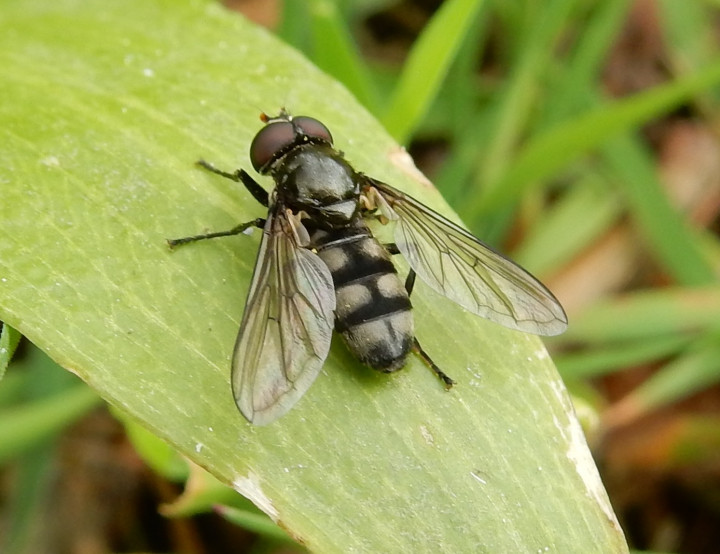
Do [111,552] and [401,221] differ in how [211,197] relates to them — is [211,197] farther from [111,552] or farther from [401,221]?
[111,552]

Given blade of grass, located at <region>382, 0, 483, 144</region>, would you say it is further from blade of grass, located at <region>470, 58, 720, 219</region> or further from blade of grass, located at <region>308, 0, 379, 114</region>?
blade of grass, located at <region>470, 58, 720, 219</region>

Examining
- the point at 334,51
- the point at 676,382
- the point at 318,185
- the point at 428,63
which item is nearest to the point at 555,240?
the point at 676,382

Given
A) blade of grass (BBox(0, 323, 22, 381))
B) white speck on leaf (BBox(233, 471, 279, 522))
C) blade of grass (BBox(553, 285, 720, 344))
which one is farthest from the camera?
blade of grass (BBox(553, 285, 720, 344))

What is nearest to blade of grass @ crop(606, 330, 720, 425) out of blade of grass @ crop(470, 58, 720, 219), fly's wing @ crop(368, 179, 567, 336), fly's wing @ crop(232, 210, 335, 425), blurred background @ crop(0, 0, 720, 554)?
blurred background @ crop(0, 0, 720, 554)

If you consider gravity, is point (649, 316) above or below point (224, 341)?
below

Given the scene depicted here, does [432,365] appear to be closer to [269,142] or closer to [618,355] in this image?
[269,142]

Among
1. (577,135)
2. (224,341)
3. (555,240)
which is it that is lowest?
(555,240)

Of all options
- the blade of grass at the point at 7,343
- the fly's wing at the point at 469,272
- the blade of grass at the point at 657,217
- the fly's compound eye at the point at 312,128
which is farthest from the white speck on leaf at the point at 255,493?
the blade of grass at the point at 657,217
